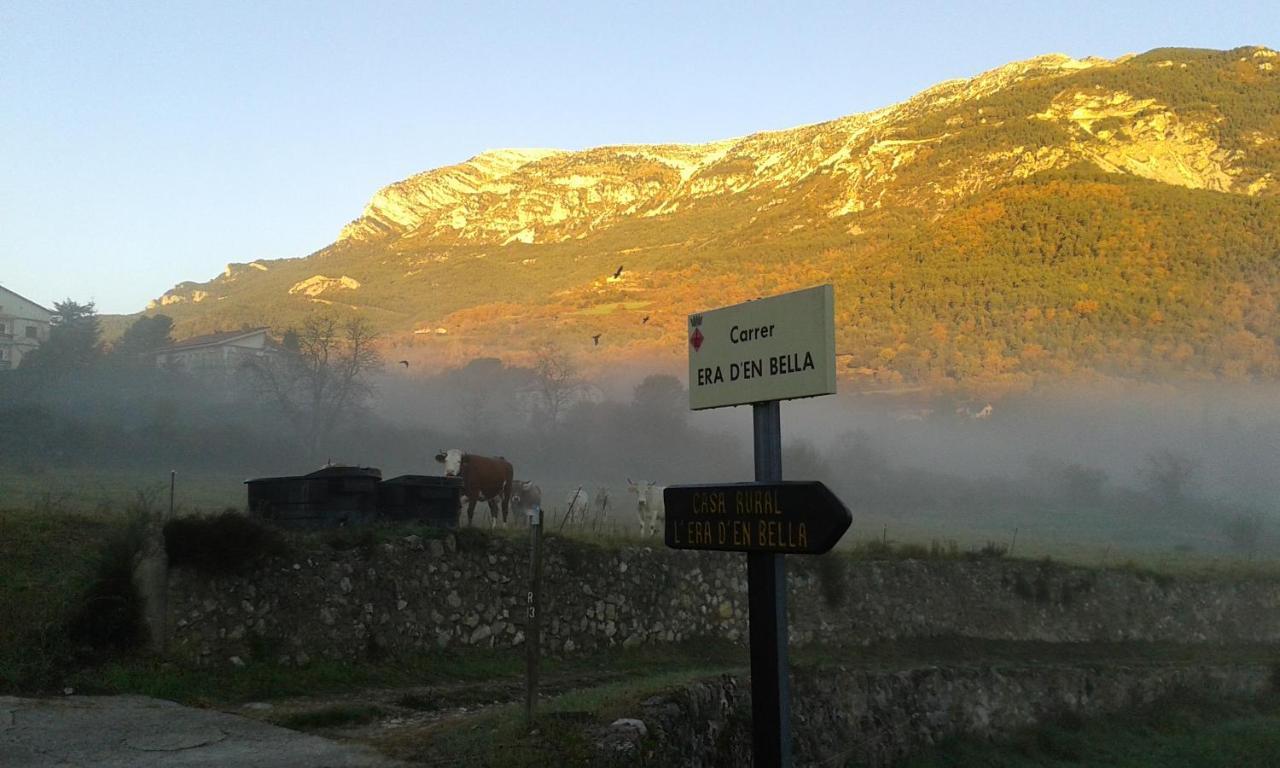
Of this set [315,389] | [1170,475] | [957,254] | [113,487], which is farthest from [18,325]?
[957,254]

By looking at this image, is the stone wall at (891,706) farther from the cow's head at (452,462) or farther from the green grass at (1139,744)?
the cow's head at (452,462)

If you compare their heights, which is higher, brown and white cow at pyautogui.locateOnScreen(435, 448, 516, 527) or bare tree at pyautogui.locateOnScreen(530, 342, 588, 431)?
bare tree at pyautogui.locateOnScreen(530, 342, 588, 431)

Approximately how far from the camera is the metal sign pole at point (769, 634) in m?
8.00

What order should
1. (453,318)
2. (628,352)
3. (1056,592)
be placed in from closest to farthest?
(1056,592)
(628,352)
(453,318)

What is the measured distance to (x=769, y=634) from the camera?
809 centimetres

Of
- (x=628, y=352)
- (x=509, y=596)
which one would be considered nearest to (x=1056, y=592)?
(x=509, y=596)

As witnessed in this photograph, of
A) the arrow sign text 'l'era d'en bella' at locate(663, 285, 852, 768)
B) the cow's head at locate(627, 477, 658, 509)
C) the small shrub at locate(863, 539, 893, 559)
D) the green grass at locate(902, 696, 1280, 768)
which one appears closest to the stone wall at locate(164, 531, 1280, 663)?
the small shrub at locate(863, 539, 893, 559)

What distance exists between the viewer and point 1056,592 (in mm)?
27609

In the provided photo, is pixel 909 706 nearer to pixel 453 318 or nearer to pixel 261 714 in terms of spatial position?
pixel 261 714

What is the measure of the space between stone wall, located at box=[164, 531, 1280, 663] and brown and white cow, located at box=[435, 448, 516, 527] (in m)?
7.52

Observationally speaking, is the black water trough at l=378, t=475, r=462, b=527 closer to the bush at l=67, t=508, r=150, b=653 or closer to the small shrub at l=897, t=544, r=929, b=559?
the bush at l=67, t=508, r=150, b=653

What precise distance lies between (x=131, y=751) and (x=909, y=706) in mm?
14266

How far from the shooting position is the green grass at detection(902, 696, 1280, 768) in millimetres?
20141

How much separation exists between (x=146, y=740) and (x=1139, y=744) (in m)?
20.4
